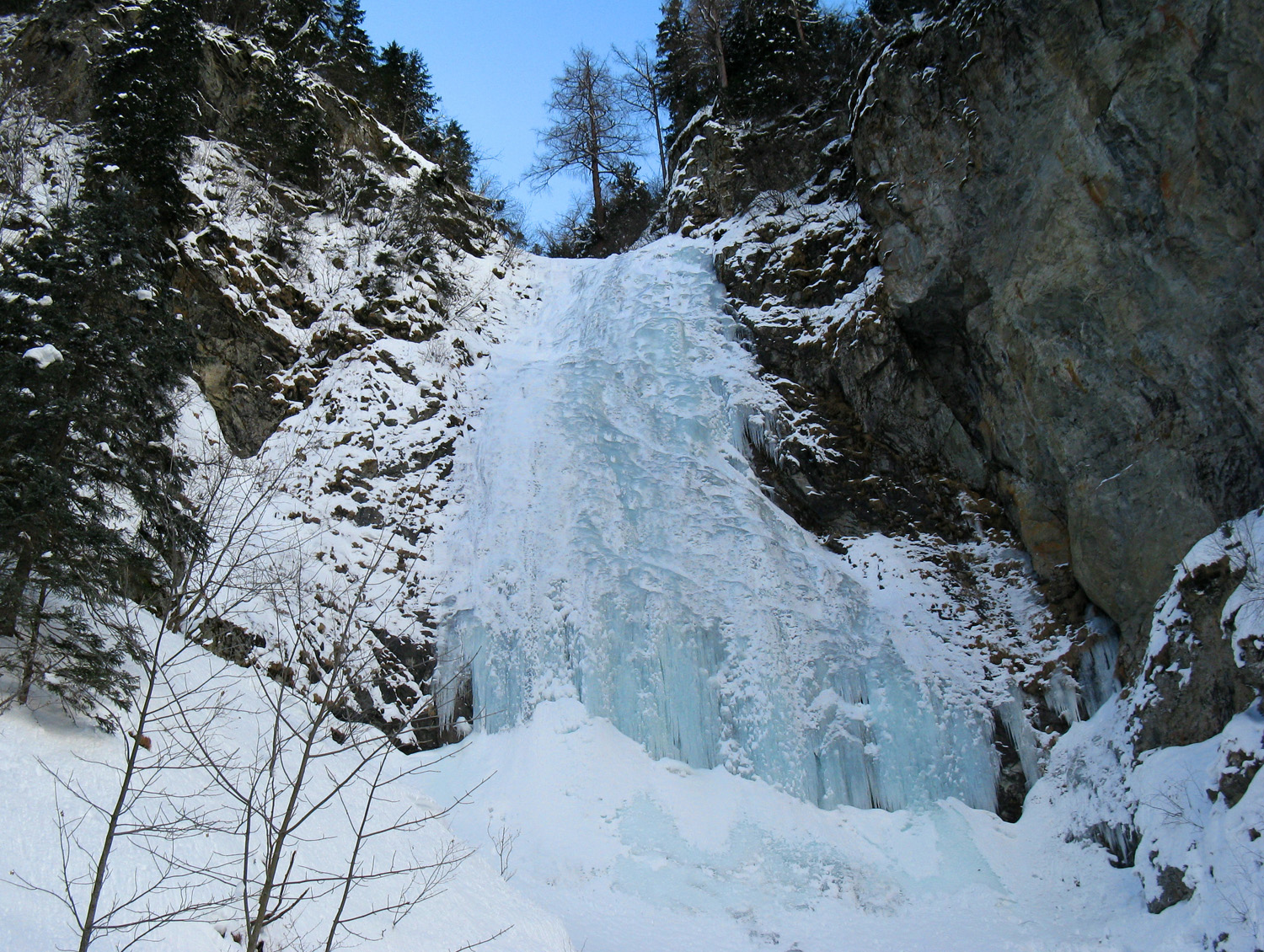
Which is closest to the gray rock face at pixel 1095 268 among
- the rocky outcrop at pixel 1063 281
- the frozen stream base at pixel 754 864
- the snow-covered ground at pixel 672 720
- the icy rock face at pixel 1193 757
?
the rocky outcrop at pixel 1063 281

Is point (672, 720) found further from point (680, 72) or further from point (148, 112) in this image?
point (680, 72)

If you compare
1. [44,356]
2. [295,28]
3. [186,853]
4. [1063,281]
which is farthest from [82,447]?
[295,28]

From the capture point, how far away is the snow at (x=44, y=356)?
22.7 ft

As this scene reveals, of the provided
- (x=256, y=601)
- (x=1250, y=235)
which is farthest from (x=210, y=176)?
(x=1250, y=235)

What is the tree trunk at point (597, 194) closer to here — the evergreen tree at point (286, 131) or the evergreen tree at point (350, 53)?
the evergreen tree at point (350, 53)

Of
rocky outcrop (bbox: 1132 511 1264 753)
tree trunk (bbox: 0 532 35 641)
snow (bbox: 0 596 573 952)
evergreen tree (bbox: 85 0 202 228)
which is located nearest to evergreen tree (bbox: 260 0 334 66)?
evergreen tree (bbox: 85 0 202 228)

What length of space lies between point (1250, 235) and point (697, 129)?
42.6 feet

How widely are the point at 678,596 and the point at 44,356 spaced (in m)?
7.80

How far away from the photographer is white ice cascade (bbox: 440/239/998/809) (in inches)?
393

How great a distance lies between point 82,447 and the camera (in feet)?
24.0

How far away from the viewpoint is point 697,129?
18828mm

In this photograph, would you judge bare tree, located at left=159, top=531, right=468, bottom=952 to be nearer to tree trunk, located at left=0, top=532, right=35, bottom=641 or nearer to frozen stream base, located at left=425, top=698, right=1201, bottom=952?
frozen stream base, located at left=425, top=698, right=1201, bottom=952

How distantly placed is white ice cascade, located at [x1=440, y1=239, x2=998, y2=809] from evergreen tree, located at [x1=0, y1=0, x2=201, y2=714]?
13.4 feet

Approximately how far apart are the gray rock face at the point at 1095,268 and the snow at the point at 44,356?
425 inches
